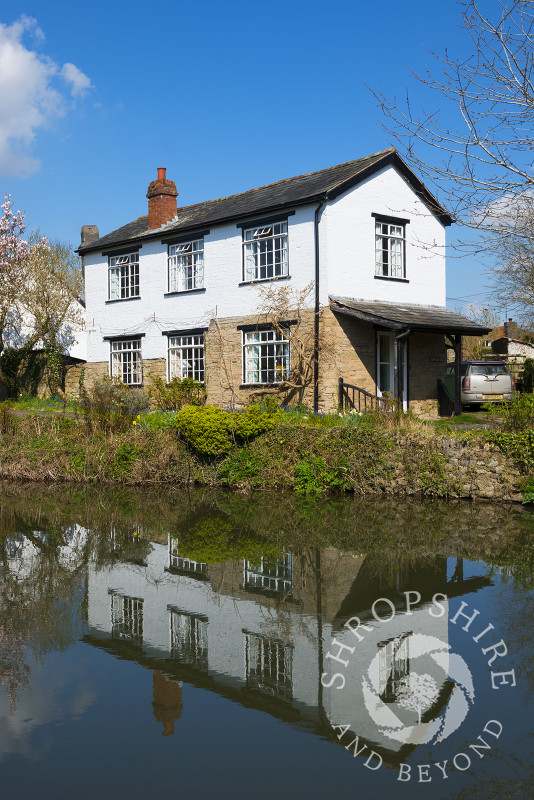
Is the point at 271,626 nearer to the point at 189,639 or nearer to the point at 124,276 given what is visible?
the point at 189,639

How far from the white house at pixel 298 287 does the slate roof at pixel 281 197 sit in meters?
0.06

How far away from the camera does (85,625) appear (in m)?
6.72

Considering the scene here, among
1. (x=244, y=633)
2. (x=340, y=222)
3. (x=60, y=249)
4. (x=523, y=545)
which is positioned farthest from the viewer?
(x=60, y=249)

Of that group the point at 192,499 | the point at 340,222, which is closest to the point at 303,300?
the point at 340,222

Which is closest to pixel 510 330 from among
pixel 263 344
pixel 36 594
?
pixel 263 344

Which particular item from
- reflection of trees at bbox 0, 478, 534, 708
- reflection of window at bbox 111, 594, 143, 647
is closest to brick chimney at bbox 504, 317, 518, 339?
reflection of trees at bbox 0, 478, 534, 708

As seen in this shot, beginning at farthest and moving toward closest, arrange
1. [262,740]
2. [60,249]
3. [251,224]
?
1. [60,249]
2. [251,224]
3. [262,740]

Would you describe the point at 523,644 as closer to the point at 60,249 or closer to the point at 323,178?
the point at 323,178

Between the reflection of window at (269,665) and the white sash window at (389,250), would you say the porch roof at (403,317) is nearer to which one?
the white sash window at (389,250)

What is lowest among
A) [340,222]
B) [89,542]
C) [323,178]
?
[89,542]

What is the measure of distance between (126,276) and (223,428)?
461 inches

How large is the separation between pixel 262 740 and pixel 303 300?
620 inches

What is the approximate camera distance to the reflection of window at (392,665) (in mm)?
5102

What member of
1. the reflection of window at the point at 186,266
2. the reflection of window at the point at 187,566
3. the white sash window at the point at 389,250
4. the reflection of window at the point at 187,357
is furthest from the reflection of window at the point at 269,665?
the reflection of window at the point at 186,266
